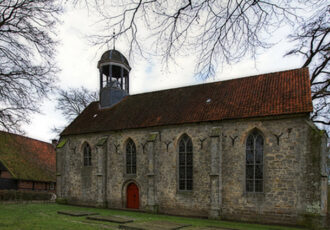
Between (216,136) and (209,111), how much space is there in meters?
2.12

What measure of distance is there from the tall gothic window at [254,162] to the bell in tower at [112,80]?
13700 mm

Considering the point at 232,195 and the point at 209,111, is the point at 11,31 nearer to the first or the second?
the point at 209,111

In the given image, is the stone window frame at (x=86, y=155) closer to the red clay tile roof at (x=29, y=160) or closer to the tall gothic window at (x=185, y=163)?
the red clay tile roof at (x=29, y=160)

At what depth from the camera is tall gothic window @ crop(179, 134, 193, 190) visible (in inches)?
697

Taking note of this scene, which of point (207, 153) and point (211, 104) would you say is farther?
point (211, 104)

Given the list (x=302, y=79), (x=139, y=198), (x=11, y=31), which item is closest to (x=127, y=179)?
(x=139, y=198)

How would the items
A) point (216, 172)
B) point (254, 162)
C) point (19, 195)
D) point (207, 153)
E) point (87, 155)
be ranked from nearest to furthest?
point (254, 162) → point (216, 172) → point (207, 153) → point (87, 155) → point (19, 195)

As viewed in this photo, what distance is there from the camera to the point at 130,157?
20469mm

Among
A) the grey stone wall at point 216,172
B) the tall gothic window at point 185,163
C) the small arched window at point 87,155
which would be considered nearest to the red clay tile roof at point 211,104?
the grey stone wall at point 216,172

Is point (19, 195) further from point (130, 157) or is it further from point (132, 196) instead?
point (130, 157)

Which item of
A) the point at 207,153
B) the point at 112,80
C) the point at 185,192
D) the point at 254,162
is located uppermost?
the point at 112,80

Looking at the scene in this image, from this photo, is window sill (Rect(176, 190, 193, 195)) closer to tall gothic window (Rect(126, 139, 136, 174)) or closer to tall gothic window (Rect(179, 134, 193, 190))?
tall gothic window (Rect(179, 134, 193, 190))

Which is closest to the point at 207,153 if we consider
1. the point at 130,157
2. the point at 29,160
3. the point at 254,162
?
the point at 254,162

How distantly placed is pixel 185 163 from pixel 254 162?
452cm
